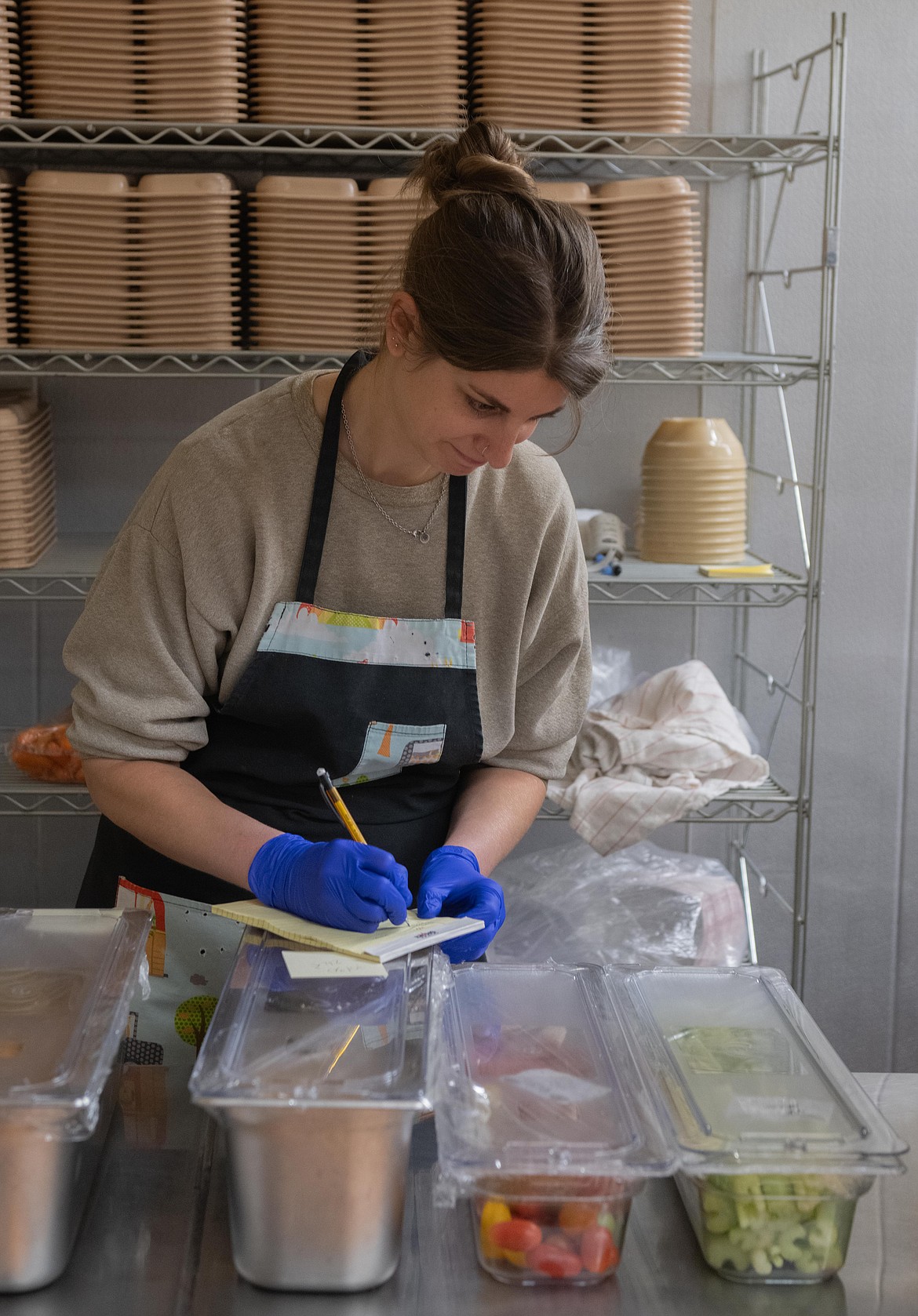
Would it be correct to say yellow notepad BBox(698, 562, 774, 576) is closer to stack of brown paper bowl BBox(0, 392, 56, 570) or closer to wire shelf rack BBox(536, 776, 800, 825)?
wire shelf rack BBox(536, 776, 800, 825)

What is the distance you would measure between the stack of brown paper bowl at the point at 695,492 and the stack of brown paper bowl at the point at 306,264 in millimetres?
623

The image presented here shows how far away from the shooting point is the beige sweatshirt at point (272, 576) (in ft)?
4.62

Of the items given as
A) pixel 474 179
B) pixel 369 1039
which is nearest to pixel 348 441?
pixel 474 179

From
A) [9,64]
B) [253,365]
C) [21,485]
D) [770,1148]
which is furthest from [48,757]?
[770,1148]

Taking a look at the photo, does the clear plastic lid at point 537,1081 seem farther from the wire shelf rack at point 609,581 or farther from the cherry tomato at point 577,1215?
the wire shelf rack at point 609,581

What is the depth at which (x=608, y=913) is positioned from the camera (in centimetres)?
244

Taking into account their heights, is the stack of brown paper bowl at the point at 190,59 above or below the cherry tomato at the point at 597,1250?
above

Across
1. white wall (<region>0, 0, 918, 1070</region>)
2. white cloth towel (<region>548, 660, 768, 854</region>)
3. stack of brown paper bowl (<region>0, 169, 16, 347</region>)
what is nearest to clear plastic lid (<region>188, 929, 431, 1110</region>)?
white cloth towel (<region>548, 660, 768, 854</region>)

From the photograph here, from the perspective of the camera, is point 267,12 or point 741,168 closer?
point 267,12

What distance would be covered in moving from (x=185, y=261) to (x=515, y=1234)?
1830mm

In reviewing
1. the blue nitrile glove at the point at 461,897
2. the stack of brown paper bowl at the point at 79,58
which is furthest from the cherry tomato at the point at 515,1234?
the stack of brown paper bowl at the point at 79,58

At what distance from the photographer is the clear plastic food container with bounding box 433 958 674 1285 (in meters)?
0.85

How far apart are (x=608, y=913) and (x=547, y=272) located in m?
1.50

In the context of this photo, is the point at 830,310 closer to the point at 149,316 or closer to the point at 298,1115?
the point at 149,316
